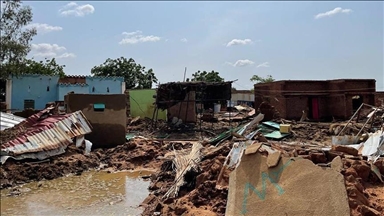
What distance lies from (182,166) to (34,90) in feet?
67.8

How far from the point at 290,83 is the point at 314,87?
1.95m

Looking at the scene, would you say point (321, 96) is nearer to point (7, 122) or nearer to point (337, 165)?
point (7, 122)

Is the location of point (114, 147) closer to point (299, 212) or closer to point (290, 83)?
point (299, 212)

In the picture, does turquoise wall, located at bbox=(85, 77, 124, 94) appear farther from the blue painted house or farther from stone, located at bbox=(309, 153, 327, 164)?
stone, located at bbox=(309, 153, 327, 164)

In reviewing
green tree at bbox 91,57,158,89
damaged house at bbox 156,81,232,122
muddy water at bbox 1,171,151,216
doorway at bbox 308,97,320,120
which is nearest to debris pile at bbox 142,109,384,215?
muddy water at bbox 1,171,151,216

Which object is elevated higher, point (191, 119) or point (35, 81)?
point (35, 81)

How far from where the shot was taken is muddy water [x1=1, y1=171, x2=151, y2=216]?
723cm

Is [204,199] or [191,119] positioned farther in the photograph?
[191,119]

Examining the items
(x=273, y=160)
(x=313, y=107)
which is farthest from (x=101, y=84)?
(x=273, y=160)

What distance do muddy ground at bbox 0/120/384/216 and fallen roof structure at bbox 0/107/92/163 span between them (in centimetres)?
27

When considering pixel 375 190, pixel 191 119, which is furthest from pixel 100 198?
pixel 191 119

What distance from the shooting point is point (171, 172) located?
8.58 meters

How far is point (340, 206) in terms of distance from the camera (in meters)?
Result: 4.52

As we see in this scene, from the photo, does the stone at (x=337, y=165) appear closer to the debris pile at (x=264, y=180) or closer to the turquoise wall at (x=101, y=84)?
the debris pile at (x=264, y=180)
